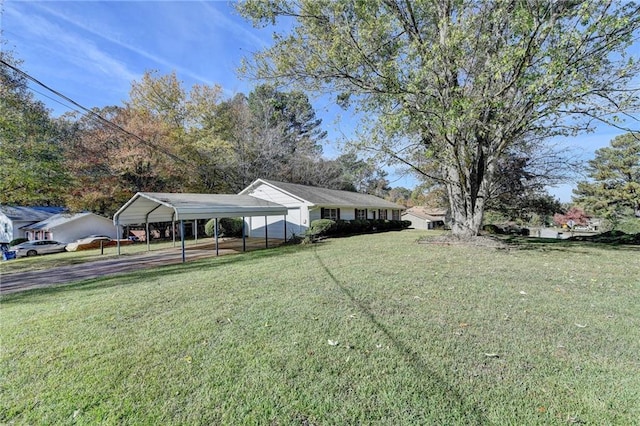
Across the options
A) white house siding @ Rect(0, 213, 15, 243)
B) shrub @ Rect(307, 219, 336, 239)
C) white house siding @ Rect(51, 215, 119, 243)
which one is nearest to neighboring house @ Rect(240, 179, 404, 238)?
shrub @ Rect(307, 219, 336, 239)

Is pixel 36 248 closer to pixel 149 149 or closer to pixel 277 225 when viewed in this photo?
pixel 149 149

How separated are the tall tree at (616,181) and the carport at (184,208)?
32.3 metres

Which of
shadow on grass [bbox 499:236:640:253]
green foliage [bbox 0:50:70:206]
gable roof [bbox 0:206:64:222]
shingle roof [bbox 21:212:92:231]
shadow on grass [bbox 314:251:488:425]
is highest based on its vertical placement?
green foliage [bbox 0:50:70:206]

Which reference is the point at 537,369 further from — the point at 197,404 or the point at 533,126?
the point at 533,126

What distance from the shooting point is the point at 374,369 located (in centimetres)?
283

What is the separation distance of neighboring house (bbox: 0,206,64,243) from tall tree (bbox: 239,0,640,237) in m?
26.8

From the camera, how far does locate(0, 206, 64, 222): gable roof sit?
80.3ft

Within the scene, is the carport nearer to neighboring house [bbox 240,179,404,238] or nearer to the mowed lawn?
neighboring house [bbox 240,179,404,238]

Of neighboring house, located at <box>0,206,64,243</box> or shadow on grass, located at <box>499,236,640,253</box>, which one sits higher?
neighboring house, located at <box>0,206,64,243</box>

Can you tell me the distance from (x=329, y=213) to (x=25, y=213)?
86.5 ft

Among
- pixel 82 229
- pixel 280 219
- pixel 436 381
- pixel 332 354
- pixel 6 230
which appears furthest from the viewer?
pixel 6 230

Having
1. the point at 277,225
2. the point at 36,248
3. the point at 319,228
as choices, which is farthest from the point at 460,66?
the point at 36,248

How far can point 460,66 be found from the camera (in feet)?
30.9

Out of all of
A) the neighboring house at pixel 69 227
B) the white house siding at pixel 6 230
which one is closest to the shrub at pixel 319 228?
the neighboring house at pixel 69 227
